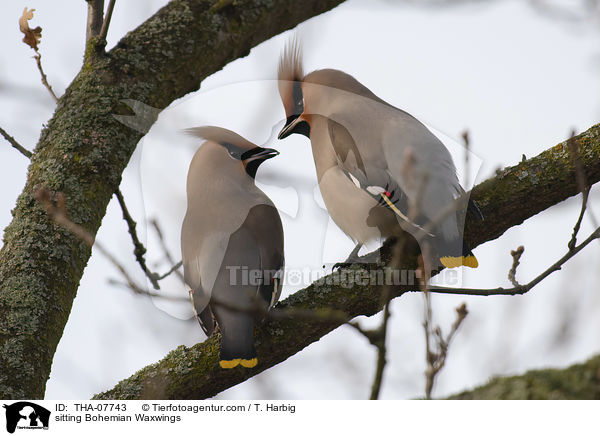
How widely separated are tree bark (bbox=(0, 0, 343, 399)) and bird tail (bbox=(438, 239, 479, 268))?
1.17 meters

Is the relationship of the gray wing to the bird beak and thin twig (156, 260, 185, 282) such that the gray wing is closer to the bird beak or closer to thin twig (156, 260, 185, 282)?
the bird beak

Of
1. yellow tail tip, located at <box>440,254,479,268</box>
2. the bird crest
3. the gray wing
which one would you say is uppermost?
the bird crest

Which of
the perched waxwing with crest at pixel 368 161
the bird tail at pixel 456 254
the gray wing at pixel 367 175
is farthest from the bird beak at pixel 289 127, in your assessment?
the bird tail at pixel 456 254

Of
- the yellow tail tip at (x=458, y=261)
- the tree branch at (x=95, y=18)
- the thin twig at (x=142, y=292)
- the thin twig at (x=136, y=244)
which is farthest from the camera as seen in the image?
the tree branch at (x=95, y=18)

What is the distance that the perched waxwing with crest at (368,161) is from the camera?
2.70 metres

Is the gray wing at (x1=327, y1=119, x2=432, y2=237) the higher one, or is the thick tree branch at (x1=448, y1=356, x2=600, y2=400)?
the gray wing at (x1=327, y1=119, x2=432, y2=237)

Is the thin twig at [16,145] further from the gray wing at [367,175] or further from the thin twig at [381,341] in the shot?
the thin twig at [381,341]

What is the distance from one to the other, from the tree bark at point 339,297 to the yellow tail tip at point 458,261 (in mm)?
155

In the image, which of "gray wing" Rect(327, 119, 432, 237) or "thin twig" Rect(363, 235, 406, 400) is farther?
"gray wing" Rect(327, 119, 432, 237)

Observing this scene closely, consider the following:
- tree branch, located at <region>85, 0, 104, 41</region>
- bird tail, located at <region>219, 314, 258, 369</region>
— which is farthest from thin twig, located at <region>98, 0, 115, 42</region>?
bird tail, located at <region>219, 314, 258, 369</region>

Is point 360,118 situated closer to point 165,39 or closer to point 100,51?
point 165,39
